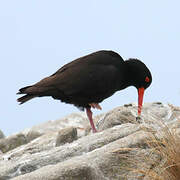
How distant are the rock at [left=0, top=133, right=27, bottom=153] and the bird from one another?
13.4ft

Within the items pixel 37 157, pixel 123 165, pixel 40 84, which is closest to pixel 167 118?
pixel 40 84

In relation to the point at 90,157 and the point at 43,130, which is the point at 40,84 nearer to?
the point at 90,157

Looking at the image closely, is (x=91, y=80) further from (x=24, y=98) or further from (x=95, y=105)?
(x=24, y=98)

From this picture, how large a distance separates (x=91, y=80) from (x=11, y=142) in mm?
5541

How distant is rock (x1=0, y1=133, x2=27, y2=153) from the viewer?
464 inches

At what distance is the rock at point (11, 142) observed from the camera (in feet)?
38.7

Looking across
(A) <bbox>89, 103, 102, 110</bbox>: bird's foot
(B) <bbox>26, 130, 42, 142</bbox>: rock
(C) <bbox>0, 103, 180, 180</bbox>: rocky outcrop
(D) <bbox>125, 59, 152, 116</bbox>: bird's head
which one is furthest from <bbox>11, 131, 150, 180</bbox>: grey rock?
(B) <bbox>26, 130, 42, 142</bbox>: rock

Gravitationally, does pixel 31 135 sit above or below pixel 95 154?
below

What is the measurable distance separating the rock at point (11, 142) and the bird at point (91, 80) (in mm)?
4074

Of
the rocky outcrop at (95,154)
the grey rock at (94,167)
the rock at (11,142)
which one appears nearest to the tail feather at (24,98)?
the rocky outcrop at (95,154)

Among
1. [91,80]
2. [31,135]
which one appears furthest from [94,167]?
[31,135]

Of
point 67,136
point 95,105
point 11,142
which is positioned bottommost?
point 11,142

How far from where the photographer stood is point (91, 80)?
289 inches

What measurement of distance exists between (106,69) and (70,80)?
0.70 meters
